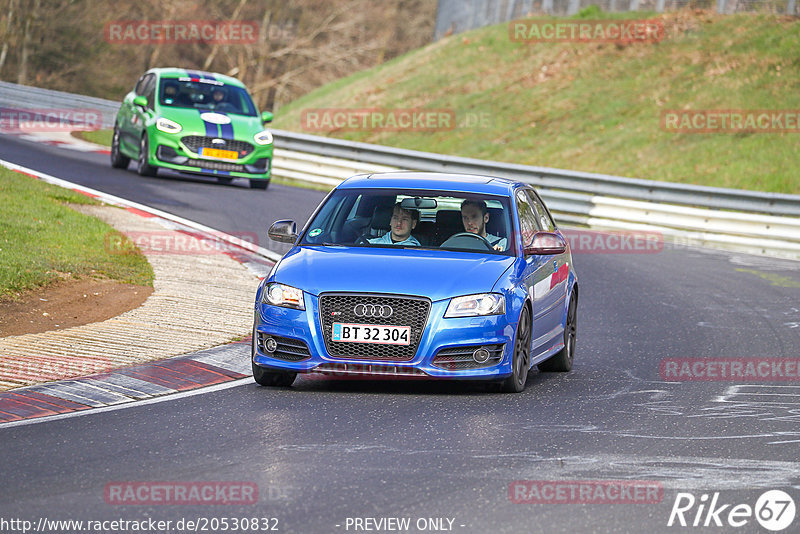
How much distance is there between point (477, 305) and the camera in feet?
30.4

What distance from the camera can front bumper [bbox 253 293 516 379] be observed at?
9.13 metres

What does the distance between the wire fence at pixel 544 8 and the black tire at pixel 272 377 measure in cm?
3004

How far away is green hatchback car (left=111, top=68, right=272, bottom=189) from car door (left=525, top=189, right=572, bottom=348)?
12660 millimetres

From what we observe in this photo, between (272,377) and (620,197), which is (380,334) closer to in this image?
(272,377)

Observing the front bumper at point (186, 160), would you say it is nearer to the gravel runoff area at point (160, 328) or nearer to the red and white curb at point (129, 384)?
the gravel runoff area at point (160, 328)

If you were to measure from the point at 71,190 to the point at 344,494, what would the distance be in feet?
48.0

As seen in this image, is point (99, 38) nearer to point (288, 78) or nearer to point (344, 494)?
point (288, 78)

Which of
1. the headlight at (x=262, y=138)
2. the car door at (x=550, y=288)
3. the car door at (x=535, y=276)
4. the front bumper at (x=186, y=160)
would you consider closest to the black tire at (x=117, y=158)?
the front bumper at (x=186, y=160)

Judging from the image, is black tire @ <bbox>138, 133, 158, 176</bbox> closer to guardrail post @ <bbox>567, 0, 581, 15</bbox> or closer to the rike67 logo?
the rike67 logo

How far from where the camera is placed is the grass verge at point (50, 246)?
13039 millimetres

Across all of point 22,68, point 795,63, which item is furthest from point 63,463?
point 22,68

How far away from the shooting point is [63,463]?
7.03 meters

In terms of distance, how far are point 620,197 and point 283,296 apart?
16.0 metres

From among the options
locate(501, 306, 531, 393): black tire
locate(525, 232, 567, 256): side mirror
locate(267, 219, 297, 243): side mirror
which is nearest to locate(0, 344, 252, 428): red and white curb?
locate(267, 219, 297, 243): side mirror
